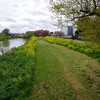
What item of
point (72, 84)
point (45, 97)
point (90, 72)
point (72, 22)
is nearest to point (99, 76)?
point (90, 72)

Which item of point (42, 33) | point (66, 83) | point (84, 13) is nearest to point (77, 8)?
point (84, 13)

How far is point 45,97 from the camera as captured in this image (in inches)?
486

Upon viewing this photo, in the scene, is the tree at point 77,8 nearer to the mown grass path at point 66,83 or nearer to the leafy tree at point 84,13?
the leafy tree at point 84,13

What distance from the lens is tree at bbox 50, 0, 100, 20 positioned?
1316 cm

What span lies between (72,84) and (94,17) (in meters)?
3.75

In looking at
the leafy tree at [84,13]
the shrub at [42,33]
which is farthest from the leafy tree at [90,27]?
the shrub at [42,33]

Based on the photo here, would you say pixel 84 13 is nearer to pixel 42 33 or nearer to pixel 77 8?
pixel 77 8

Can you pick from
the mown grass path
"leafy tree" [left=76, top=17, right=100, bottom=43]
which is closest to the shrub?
the mown grass path

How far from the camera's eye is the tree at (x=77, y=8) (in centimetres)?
1316

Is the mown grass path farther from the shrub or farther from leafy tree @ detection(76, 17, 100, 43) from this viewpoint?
the shrub

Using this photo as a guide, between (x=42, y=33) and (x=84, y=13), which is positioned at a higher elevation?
(x=84, y=13)

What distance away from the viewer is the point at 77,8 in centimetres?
1340

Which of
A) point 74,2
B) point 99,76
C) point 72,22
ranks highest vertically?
point 74,2

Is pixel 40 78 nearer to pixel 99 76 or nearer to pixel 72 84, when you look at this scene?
pixel 72 84
